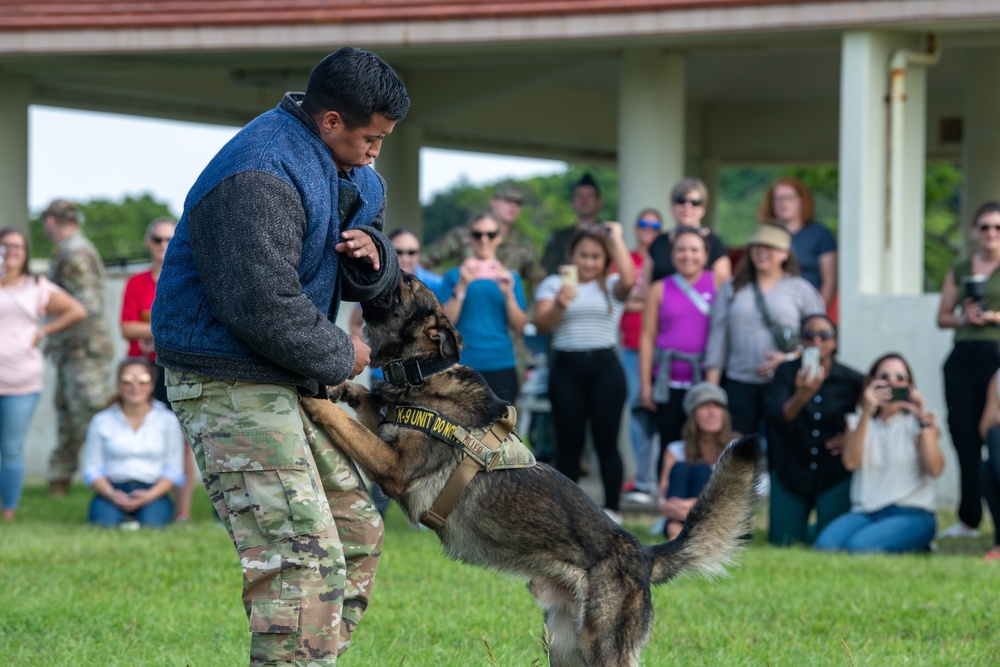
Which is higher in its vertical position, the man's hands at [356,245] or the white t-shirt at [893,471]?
the man's hands at [356,245]

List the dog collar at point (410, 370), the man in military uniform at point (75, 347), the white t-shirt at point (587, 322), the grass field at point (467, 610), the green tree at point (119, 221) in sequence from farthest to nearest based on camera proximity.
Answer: the green tree at point (119, 221) → the man in military uniform at point (75, 347) → the white t-shirt at point (587, 322) → the grass field at point (467, 610) → the dog collar at point (410, 370)

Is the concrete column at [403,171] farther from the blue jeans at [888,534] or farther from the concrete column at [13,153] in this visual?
the blue jeans at [888,534]

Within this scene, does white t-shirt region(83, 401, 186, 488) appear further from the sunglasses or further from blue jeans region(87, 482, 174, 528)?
the sunglasses

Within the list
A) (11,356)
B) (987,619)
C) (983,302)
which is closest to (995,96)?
(983,302)

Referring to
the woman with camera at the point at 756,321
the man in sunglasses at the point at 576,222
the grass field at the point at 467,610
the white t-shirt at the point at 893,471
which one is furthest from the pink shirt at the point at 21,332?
the white t-shirt at the point at 893,471

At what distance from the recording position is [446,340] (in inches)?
176

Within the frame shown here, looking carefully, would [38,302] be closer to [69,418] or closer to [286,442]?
[69,418]

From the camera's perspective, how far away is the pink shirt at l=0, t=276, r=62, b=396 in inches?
376

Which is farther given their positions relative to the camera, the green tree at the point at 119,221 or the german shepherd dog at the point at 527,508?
the green tree at the point at 119,221

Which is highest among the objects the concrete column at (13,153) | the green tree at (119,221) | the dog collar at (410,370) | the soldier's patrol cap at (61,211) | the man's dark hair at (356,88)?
the green tree at (119,221)

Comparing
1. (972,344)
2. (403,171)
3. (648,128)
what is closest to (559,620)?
(972,344)

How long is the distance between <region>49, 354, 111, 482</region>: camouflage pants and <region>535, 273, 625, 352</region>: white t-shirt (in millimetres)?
4105

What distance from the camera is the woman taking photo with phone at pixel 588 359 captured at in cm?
892

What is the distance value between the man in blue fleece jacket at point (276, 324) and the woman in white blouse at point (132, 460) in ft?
18.8
